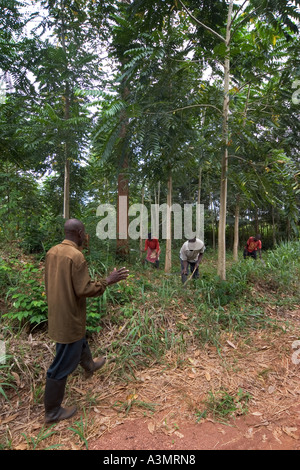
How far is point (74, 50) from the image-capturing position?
5.52m

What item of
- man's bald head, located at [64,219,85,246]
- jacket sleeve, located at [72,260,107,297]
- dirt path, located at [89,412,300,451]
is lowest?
dirt path, located at [89,412,300,451]

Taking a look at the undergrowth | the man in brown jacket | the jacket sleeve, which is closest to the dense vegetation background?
the undergrowth

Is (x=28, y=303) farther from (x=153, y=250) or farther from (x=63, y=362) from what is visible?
(x=153, y=250)

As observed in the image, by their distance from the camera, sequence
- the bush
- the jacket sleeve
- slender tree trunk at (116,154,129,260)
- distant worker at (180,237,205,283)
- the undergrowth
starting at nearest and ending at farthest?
the jacket sleeve < the undergrowth < the bush < distant worker at (180,237,205,283) < slender tree trunk at (116,154,129,260)

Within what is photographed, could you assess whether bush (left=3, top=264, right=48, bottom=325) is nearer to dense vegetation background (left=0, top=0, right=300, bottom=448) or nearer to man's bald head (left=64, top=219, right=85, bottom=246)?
dense vegetation background (left=0, top=0, right=300, bottom=448)

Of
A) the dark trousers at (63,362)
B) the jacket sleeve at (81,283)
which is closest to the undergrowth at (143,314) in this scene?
the dark trousers at (63,362)

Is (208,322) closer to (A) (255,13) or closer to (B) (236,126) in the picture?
(B) (236,126)

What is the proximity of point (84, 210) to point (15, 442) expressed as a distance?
297 inches

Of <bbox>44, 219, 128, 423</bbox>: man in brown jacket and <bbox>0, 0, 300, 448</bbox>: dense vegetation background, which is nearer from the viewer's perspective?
<bbox>44, 219, 128, 423</bbox>: man in brown jacket

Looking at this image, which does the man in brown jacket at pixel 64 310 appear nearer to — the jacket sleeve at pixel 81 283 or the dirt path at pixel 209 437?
the jacket sleeve at pixel 81 283

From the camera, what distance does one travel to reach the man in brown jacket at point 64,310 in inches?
88.5

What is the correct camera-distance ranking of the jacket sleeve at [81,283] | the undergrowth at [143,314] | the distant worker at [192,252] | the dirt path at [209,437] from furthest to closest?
the distant worker at [192,252], the undergrowth at [143,314], the jacket sleeve at [81,283], the dirt path at [209,437]

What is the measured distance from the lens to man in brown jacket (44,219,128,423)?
225 cm

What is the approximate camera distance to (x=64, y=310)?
2.29m
